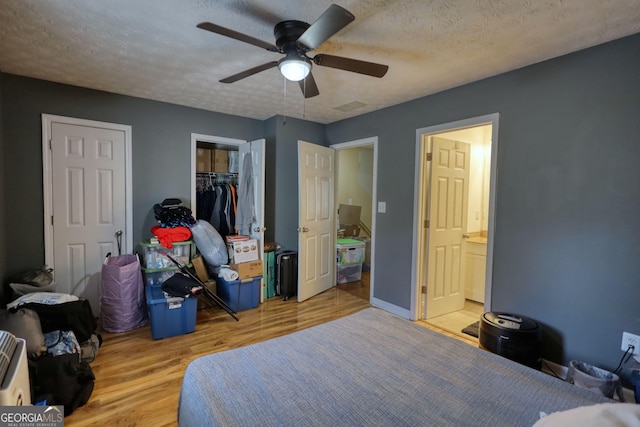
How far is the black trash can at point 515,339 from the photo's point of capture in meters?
2.17

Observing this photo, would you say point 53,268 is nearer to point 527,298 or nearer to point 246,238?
point 246,238

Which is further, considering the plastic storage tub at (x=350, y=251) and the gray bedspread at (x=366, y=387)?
the plastic storage tub at (x=350, y=251)

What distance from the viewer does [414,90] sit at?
9.77 feet

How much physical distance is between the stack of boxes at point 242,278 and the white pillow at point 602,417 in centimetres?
308

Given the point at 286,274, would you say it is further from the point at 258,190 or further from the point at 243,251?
the point at 258,190

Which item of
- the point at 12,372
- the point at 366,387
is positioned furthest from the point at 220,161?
the point at 366,387

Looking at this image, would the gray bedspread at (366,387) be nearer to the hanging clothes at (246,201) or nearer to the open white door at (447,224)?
the open white door at (447,224)

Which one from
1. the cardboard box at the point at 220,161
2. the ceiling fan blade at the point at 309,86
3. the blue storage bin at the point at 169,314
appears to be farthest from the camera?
the cardboard box at the point at 220,161

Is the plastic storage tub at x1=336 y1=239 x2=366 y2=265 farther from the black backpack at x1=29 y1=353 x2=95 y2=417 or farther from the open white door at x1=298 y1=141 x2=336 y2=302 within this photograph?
the black backpack at x1=29 y1=353 x2=95 y2=417

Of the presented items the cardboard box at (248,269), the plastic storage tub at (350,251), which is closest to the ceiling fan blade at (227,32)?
the cardboard box at (248,269)

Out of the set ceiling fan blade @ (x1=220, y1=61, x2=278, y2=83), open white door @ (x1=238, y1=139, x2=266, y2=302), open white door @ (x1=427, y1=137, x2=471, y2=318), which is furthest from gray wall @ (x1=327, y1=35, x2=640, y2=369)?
open white door @ (x1=238, y1=139, x2=266, y2=302)

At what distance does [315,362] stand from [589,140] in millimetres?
2376

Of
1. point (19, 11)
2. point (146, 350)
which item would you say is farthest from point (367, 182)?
point (19, 11)

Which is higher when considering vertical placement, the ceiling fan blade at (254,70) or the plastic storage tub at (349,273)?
the ceiling fan blade at (254,70)
